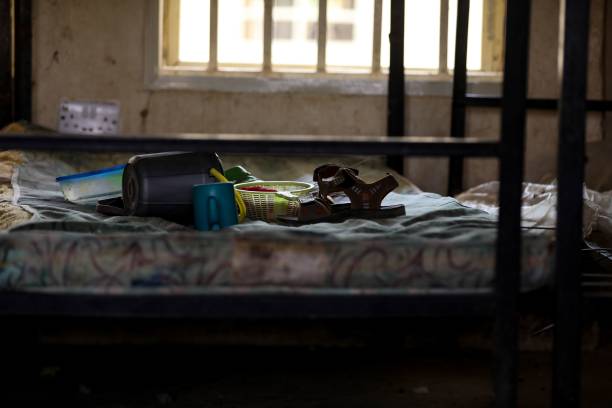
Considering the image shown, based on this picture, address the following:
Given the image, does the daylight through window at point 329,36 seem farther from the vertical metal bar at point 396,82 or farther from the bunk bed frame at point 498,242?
the bunk bed frame at point 498,242

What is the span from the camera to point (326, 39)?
4277 mm

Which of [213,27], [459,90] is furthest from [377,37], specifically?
[213,27]

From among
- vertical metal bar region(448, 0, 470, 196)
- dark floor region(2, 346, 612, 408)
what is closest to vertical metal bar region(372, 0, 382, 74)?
vertical metal bar region(448, 0, 470, 196)

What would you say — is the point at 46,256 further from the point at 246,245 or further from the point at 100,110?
the point at 100,110

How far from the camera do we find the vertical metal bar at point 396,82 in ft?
13.1

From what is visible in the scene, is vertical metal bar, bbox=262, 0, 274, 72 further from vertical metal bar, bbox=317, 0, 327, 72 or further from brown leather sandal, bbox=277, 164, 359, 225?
brown leather sandal, bbox=277, 164, 359, 225

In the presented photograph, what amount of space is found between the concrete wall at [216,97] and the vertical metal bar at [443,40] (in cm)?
14

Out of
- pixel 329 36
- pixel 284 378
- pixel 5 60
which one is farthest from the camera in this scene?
pixel 329 36

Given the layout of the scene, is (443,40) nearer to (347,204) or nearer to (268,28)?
(268,28)

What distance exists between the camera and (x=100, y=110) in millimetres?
4242

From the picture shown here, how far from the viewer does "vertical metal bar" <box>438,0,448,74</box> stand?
429 centimetres

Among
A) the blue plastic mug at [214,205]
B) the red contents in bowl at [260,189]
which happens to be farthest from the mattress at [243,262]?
the red contents in bowl at [260,189]

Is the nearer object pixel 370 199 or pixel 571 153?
pixel 571 153

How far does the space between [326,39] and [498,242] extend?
8.36ft
